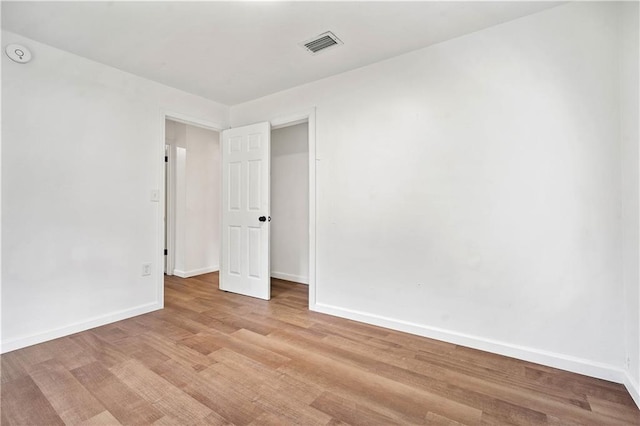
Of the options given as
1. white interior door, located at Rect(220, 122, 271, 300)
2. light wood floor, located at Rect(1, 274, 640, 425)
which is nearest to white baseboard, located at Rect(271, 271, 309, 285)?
white interior door, located at Rect(220, 122, 271, 300)

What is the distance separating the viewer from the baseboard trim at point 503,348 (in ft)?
5.99

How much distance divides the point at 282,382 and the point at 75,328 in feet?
6.66

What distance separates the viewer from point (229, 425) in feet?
4.65

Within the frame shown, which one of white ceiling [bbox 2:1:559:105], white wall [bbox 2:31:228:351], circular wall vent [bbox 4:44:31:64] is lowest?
white wall [bbox 2:31:228:351]

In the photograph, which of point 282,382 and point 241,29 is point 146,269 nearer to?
point 282,382

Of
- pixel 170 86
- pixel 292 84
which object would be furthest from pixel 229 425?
pixel 170 86

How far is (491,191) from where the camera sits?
7.15ft

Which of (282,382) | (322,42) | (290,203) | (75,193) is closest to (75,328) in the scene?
(75,193)

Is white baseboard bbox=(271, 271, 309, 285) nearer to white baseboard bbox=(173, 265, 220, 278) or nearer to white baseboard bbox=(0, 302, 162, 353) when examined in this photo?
white baseboard bbox=(173, 265, 220, 278)

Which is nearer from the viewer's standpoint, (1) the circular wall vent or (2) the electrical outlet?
(1) the circular wall vent

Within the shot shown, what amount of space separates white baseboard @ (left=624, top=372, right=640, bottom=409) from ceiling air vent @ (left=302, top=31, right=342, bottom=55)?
2.95 metres

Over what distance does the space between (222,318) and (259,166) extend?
5.69ft

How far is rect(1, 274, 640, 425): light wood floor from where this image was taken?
1.50 meters

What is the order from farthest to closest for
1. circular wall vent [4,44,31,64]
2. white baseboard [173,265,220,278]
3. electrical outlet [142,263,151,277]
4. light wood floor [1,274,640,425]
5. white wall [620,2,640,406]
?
1. white baseboard [173,265,220,278]
2. electrical outlet [142,263,151,277]
3. circular wall vent [4,44,31,64]
4. white wall [620,2,640,406]
5. light wood floor [1,274,640,425]
